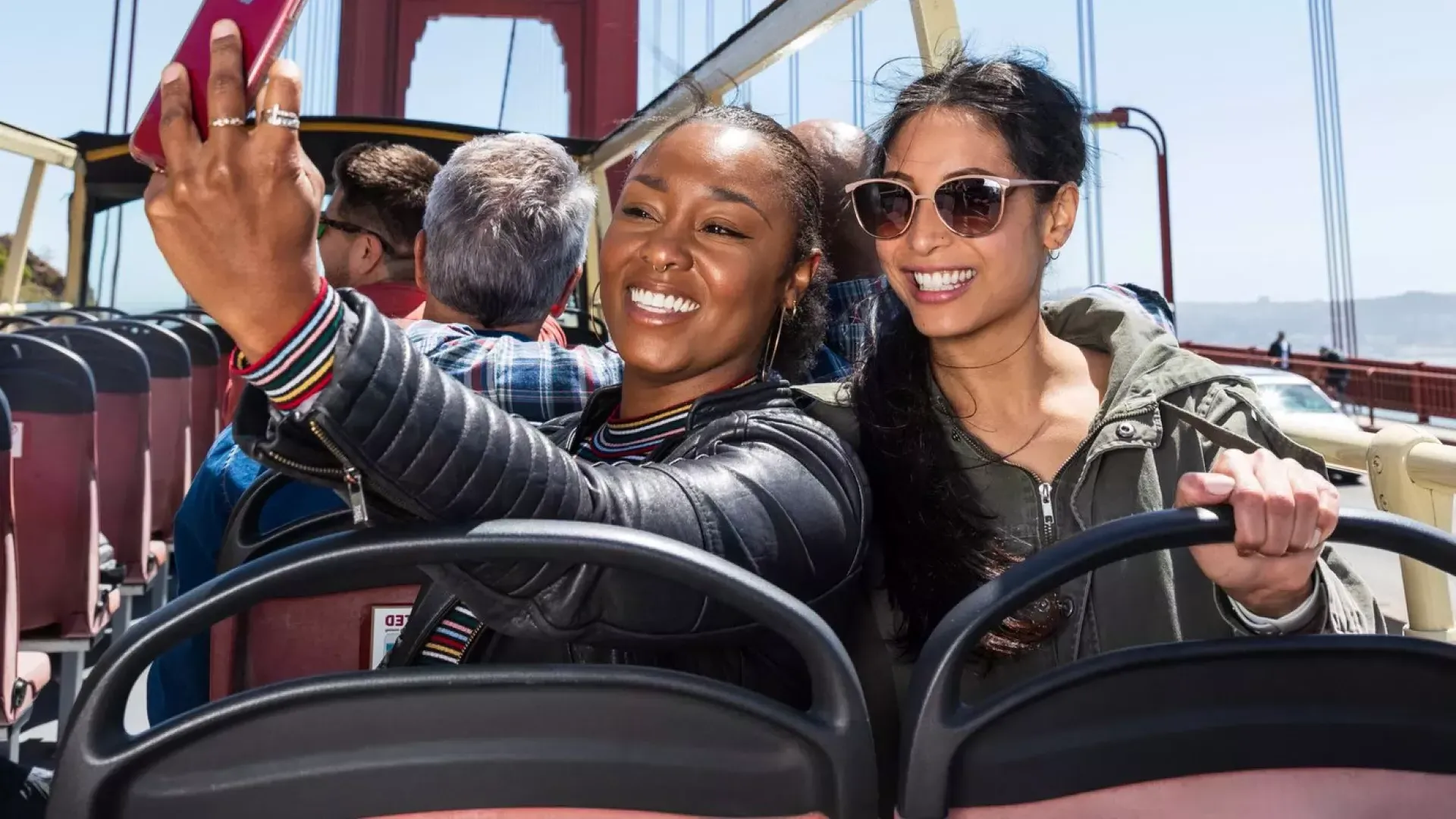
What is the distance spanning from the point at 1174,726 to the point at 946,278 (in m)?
0.68

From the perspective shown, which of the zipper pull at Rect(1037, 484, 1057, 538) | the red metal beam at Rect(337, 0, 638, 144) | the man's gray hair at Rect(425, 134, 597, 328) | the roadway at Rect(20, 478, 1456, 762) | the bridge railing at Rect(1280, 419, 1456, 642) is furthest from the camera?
the red metal beam at Rect(337, 0, 638, 144)

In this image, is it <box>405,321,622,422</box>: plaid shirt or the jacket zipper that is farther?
<box>405,321,622,422</box>: plaid shirt

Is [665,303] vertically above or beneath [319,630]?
above

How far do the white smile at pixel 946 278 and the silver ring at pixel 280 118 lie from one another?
32.5 inches

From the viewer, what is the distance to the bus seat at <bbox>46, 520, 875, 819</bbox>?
727mm

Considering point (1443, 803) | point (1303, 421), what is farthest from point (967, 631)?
point (1303, 421)

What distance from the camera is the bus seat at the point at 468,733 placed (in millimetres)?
727

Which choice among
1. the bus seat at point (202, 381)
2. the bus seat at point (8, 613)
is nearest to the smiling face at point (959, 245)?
the bus seat at point (8, 613)

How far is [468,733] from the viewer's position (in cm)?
75

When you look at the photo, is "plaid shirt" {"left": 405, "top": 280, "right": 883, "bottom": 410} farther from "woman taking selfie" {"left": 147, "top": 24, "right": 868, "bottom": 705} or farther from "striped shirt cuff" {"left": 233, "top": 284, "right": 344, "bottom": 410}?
"striped shirt cuff" {"left": 233, "top": 284, "right": 344, "bottom": 410}

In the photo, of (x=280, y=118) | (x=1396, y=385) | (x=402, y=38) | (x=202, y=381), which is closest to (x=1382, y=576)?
(x=202, y=381)

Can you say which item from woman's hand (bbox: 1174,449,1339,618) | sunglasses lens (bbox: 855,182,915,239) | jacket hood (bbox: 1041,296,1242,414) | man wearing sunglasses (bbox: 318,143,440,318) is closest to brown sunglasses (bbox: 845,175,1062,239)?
sunglasses lens (bbox: 855,182,915,239)

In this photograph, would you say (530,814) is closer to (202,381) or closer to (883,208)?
(883,208)

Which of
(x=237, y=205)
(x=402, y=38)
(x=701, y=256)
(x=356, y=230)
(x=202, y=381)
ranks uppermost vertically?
(x=402, y=38)
